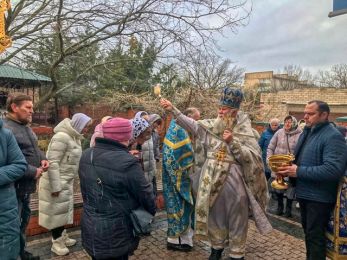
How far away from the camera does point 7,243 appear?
2697mm

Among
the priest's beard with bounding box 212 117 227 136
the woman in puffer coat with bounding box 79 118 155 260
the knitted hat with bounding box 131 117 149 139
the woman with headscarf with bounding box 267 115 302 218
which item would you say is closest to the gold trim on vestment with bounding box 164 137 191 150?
the priest's beard with bounding box 212 117 227 136

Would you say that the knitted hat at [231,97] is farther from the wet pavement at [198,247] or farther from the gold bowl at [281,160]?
the wet pavement at [198,247]

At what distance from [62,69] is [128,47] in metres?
4.20

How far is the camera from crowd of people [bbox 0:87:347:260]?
2482mm

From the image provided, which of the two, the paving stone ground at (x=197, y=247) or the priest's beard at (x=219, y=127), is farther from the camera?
the paving stone ground at (x=197, y=247)

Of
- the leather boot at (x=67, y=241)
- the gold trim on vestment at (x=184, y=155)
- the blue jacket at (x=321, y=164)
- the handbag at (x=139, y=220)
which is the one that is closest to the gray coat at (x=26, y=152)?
the leather boot at (x=67, y=241)

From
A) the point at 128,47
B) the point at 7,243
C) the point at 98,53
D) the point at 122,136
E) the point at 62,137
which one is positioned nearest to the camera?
the point at 122,136

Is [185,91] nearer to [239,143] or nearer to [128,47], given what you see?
[128,47]

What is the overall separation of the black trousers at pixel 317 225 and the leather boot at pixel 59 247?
2814 millimetres

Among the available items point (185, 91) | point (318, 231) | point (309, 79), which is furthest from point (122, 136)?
point (309, 79)

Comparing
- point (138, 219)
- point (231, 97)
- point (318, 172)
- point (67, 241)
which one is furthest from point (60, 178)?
point (318, 172)

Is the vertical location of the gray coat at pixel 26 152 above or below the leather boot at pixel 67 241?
above

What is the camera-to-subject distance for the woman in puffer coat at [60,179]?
3850mm

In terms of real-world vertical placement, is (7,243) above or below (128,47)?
below
